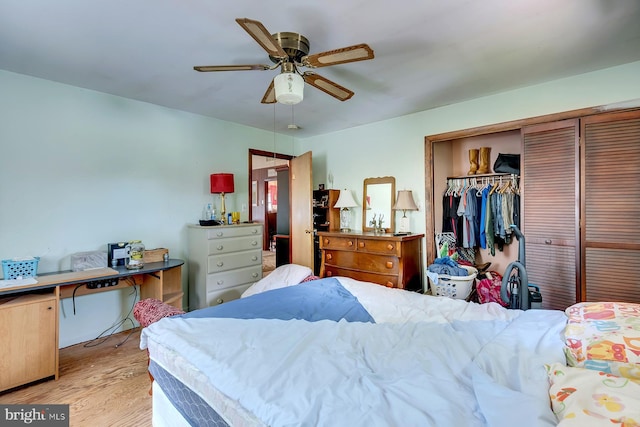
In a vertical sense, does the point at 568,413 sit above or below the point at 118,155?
below

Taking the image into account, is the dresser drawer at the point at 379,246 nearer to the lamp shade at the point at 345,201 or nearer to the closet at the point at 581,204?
the lamp shade at the point at 345,201

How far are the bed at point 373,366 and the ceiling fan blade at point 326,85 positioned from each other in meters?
1.51

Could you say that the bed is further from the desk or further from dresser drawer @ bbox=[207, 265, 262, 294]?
dresser drawer @ bbox=[207, 265, 262, 294]

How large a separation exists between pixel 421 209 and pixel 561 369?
9.54ft

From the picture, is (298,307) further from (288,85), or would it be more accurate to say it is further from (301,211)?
(301,211)

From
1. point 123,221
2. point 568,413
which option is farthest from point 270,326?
point 123,221

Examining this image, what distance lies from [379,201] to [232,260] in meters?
2.10

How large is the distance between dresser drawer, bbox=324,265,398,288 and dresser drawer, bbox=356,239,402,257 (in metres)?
0.28

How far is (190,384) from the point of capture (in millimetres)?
1184

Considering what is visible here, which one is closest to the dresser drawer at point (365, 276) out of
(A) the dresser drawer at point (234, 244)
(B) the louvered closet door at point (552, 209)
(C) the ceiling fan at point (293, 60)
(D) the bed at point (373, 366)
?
(A) the dresser drawer at point (234, 244)

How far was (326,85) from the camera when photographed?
2.19 metres

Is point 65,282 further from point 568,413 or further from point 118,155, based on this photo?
point 568,413

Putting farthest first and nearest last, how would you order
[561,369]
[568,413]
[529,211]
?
[529,211] → [561,369] → [568,413]

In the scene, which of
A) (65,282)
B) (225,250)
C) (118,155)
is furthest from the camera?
(225,250)
